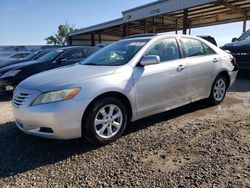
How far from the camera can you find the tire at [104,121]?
370cm

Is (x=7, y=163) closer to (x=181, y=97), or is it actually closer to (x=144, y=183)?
(x=144, y=183)

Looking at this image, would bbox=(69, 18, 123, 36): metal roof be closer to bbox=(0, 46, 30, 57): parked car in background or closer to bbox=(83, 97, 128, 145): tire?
bbox=(0, 46, 30, 57): parked car in background

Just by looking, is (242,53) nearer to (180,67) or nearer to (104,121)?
(180,67)

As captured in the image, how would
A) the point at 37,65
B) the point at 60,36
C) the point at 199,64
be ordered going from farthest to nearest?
the point at 60,36 → the point at 37,65 → the point at 199,64

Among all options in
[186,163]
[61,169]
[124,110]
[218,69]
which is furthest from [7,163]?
[218,69]

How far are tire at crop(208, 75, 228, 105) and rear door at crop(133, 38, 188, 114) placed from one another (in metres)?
1.03

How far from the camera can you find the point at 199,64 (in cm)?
523

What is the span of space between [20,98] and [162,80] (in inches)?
87.3

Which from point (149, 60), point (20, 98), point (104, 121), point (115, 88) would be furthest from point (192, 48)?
point (20, 98)

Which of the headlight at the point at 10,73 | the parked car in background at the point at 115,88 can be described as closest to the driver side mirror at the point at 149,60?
the parked car in background at the point at 115,88

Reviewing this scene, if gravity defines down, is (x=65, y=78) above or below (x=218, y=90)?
above

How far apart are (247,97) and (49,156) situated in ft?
16.8

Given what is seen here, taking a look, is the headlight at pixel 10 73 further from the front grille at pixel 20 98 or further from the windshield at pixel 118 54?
the front grille at pixel 20 98

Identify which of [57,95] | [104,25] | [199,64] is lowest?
[57,95]
